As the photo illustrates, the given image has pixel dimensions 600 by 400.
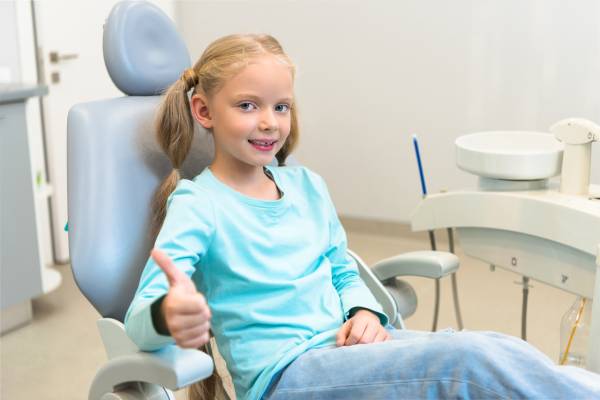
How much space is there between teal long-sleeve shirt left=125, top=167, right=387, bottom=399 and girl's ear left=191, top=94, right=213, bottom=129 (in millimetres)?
82

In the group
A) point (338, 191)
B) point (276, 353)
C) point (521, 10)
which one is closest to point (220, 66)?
point (276, 353)

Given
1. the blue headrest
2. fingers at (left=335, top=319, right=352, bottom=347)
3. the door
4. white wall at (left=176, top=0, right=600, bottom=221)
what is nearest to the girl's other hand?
fingers at (left=335, top=319, right=352, bottom=347)

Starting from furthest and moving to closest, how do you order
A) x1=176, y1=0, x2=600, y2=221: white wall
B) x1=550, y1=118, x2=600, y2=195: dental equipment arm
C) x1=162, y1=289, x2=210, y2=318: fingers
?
x1=176, y1=0, x2=600, y2=221: white wall, x1=550, y1=118, x2=600, y2=195: dental equipment arm, x1=162, y1=289, x2=210, y2=318: fingers

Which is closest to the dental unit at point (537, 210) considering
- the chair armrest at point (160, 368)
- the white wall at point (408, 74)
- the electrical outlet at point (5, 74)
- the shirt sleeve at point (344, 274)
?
the shirt sleeve at point (344, 274)

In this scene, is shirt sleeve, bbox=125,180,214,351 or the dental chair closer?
shirt sleeve, bbox=125,180,214,351

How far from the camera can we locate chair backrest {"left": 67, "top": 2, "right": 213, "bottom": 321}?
4.12ft

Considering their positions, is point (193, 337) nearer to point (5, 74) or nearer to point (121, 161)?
point (121, 161)

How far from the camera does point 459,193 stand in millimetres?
1602

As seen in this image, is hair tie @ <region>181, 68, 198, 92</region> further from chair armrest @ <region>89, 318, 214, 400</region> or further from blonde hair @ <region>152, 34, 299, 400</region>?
chair armrest @ <region>89, 318, 214, 400</region>

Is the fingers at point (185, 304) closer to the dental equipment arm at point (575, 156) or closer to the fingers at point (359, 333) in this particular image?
the fingers at point (359, 333)

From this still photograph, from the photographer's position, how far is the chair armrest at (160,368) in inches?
38.9

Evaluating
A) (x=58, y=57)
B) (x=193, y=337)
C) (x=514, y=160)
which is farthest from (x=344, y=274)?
(x=58, y=57)

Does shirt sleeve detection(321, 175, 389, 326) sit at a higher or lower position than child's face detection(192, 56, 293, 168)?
lower

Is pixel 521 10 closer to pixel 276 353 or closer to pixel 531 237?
pixel 531 237
